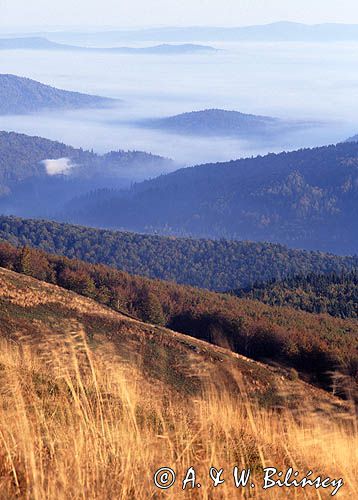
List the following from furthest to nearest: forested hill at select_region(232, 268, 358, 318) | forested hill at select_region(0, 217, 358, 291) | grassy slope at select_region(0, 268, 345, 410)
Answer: forested hill at select_region(0, 217, 358, 291) < forested hill at select_region(232, 268, 358, 318) < grassy slope at select_region(0, 268, 345, 410)

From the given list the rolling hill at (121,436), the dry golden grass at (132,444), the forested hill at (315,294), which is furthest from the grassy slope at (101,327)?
the forested hill at (315,294)

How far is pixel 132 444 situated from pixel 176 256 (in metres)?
187

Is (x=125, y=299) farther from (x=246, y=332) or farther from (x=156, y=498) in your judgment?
(x=156, y=498)

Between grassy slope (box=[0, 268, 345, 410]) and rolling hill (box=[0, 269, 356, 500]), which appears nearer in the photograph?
rolling hill (box=[0, 269, 356, 500])

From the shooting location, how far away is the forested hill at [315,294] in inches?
3580

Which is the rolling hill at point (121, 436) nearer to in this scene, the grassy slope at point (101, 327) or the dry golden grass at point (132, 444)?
the dry golden grass at point (132, 444)

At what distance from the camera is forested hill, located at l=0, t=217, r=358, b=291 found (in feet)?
582

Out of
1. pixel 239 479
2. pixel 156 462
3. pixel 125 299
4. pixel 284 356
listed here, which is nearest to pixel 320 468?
pixel 239 479

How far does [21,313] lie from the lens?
30.2 m

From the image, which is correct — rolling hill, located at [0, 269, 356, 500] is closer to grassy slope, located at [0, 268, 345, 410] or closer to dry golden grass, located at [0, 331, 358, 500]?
dry golden grass, located at [0, 331, 358, 500]

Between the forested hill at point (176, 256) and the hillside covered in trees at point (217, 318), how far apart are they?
3792 inches

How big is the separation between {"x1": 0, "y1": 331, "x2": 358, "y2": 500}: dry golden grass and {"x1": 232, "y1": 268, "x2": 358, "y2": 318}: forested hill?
8026 cm

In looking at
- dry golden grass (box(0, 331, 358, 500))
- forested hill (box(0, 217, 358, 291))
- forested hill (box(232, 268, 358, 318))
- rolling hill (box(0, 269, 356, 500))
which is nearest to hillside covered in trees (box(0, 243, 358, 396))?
forested hill (box(232, 268, 358, 318))

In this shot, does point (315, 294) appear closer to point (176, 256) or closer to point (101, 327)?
point (101, 327)
